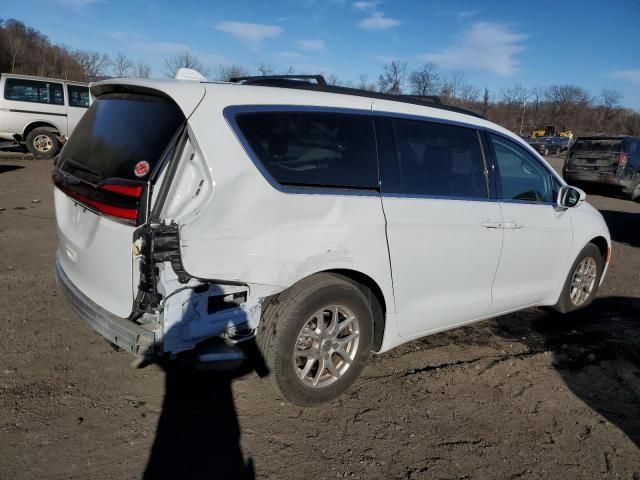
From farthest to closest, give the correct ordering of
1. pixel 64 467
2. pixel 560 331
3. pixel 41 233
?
pixel 41 233 < pixel 560 331 < pixel 64 467

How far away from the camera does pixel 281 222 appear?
9.22 feet

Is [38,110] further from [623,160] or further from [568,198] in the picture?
[623,160]

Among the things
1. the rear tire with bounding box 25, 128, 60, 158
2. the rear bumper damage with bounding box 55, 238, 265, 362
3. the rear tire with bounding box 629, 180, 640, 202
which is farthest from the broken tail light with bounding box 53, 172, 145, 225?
the rear tire with bounding box 629, 180, 640, 202

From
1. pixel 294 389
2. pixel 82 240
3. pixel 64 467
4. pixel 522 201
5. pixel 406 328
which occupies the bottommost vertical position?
pixel 64 467

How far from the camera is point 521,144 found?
4266mm

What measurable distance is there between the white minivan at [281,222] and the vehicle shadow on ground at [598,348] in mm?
838

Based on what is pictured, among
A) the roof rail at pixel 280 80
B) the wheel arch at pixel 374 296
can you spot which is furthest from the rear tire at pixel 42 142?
the wheel arch at pixel 374 296

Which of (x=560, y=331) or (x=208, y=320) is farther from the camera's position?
(x=560, y=331)

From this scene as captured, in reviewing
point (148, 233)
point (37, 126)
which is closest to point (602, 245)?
point (148, 233)

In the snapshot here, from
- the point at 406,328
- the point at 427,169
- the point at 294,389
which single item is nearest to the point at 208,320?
the point at 294,389

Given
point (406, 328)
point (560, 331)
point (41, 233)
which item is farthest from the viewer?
point (41, 233)

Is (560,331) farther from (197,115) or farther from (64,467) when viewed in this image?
(64,467)

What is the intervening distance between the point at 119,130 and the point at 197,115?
63 cm

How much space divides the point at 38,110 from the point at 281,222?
14.7 meters
